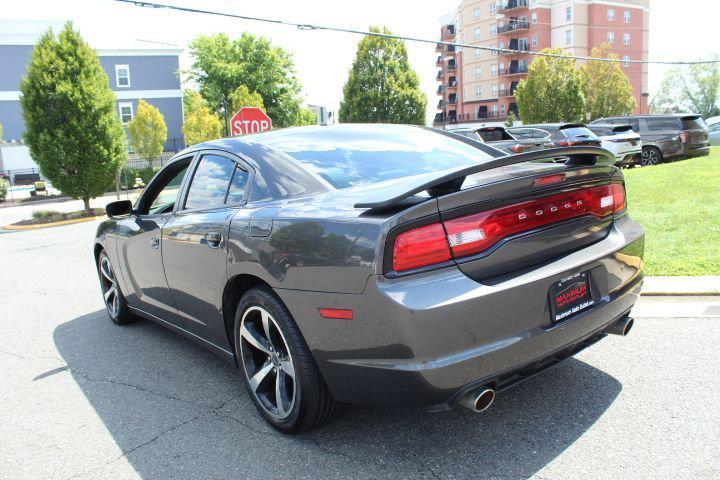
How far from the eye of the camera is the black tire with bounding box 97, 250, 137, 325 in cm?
517

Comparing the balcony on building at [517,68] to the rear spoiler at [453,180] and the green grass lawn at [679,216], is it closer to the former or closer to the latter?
the green grass lawn at [679,216]

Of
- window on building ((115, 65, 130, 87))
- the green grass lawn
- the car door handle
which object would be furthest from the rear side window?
window on building ((115, 65, 130, 87))

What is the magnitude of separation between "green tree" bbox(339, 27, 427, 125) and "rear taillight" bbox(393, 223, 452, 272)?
3885 centimetres

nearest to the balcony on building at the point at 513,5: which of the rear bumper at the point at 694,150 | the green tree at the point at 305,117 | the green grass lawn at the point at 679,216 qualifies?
the green tree at the point at 305,117

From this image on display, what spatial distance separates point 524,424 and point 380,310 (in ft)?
3.78

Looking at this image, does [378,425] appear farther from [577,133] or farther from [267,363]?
[577,133]

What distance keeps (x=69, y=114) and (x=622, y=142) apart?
16.7m

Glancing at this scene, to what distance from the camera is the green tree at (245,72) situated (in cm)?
4903

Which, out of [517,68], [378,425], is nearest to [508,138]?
[378,425]

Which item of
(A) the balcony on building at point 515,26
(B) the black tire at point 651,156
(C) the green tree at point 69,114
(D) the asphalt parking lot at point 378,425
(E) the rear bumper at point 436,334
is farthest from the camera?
(A) the balcony on building at point 515,26

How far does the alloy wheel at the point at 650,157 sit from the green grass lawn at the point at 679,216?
560 centimetres

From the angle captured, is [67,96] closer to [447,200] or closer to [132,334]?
[132,334]

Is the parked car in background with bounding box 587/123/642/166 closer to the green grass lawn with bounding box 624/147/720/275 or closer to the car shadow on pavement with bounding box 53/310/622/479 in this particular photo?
the green grass lawn with bounding box 624/147/720/275

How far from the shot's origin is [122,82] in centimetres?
4147
